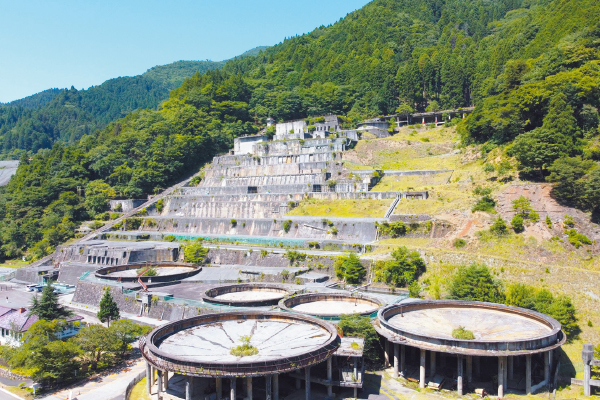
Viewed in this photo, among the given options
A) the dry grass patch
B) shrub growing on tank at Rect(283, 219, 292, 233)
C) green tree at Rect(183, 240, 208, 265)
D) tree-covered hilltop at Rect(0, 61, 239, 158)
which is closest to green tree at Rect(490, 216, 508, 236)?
the dry grass patch

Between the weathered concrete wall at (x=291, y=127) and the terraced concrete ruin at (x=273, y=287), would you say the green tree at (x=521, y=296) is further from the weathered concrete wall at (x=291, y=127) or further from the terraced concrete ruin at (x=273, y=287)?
the weathered concrete wall at (x=291, y=127)

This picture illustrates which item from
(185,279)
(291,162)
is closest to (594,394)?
(185,279)

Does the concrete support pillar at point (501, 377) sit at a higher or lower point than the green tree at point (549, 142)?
lower

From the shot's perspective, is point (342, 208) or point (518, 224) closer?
point (518, 224)

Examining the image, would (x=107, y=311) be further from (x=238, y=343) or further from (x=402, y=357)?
(x=402, y=357)

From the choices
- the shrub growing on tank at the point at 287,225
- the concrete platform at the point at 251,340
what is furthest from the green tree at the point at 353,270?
the concrete platform at the point at 251,340

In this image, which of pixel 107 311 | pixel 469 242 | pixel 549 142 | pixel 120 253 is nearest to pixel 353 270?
pixel 469 242
